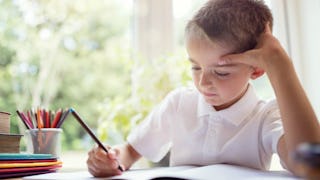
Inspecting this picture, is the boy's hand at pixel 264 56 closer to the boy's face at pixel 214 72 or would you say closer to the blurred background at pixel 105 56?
the boy's face at pixel 214 72

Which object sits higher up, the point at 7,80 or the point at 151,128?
the point at 7,80

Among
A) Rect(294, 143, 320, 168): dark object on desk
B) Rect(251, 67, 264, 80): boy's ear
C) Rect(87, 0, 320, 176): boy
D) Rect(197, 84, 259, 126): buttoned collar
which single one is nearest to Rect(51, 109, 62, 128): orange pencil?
Rect(87, 0, 320, 176): boy

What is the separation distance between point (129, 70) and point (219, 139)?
54 centimetres

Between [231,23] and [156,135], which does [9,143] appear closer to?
[156,135]

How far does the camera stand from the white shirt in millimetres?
796

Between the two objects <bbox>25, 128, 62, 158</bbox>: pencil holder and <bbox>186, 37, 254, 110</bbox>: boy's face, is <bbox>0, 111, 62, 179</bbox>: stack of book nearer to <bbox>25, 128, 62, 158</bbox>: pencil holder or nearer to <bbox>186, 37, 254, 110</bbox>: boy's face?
<bbox>25, 128, 62, 158</bbox>: pencil holder

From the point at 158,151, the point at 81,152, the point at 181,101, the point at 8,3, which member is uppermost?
the point at 8,3

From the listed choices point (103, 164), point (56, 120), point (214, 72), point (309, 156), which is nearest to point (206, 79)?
point (214, 72)

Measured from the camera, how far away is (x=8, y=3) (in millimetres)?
1332

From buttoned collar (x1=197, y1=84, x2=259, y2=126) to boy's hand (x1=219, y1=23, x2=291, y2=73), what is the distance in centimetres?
11

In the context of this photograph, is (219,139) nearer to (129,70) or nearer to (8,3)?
(129,70)

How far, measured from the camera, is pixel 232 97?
0.82 metres

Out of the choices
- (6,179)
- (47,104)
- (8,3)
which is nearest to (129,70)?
(47,104)

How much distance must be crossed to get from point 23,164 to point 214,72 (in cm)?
38
